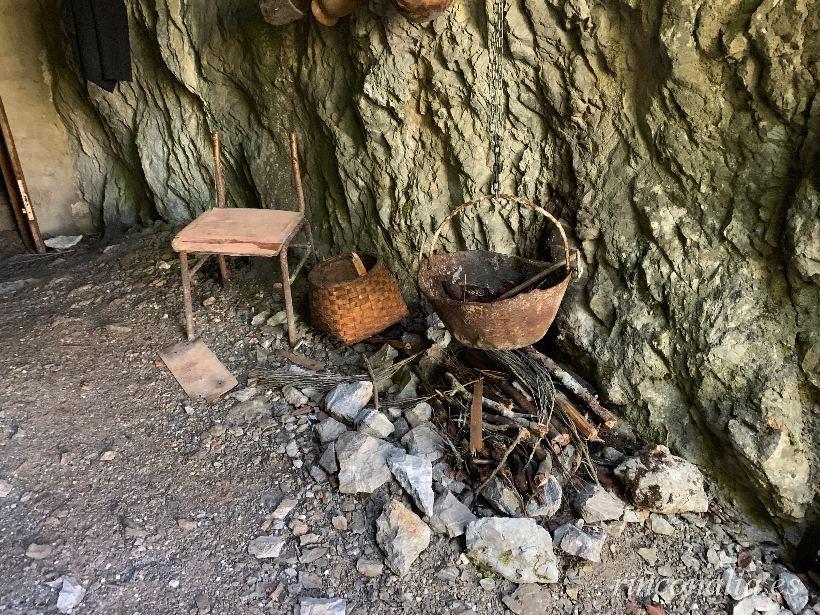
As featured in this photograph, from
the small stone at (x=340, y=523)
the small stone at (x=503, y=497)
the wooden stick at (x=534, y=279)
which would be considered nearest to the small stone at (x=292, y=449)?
the small stone at (x=340, y=523)

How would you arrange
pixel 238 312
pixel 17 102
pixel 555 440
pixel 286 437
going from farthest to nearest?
pixel 17 102, pixel 238 312, pixel 286 437, pixel 555 440

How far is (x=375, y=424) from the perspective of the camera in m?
3.42

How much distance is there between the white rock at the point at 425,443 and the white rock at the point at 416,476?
4.3 inches

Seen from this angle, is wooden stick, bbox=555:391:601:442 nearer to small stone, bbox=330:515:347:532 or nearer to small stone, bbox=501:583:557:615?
small stone, bbox=501:583:557:615

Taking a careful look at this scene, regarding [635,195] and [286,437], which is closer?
[635,195]

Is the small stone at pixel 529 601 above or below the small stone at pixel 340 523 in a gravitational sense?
below

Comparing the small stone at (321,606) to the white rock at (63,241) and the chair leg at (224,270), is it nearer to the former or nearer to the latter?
the chair leg at (224,270)

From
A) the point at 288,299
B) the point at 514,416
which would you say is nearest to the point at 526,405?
the point at 514,416

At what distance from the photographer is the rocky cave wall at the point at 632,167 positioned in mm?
2820

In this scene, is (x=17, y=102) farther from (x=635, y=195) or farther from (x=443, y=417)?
(x=635, y=195)

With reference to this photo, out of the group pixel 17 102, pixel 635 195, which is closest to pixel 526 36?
pixel 635 195

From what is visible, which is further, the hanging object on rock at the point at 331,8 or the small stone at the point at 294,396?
the small stone at the point at 294,396

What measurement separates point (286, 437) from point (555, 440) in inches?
53.5

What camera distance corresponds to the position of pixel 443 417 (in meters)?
3.52
